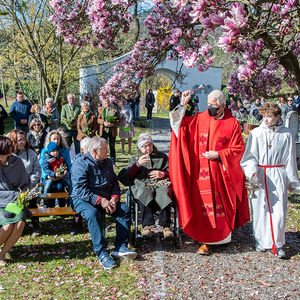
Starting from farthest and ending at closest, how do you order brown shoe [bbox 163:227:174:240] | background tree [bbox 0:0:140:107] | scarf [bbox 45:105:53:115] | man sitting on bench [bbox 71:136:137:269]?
1. background tree [bbox 0:0:140:107]
2. scarf [bbox 45:105:53:115]
3. brown shoe [bbox 163:227:174:240]
4. man sitting on bench [bbox 71:136:137:269]

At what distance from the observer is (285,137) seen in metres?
4.28

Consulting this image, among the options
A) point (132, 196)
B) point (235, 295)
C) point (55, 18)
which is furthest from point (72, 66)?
point (235, 295)

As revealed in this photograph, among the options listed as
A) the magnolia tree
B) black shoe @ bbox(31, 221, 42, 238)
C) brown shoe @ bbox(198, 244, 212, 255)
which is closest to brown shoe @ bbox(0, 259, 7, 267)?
black shoe @ bbox(31, 221, 42, 238)

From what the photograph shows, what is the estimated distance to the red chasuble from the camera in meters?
4.37

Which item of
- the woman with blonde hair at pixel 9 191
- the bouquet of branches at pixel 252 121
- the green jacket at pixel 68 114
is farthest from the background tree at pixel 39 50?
the bouquet of branches at pixel 252 121

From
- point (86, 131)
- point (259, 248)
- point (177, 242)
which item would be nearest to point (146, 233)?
point (177, 242)

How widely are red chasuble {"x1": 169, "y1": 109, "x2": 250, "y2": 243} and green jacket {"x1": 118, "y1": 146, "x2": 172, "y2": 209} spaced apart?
16 centimetres

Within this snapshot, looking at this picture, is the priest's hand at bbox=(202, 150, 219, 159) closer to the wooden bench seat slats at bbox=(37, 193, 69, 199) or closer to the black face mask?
the black face mask

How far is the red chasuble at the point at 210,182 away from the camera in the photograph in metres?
4.37

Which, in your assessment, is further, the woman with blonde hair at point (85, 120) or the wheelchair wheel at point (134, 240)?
the woman with blonde hair at point (85, 120)

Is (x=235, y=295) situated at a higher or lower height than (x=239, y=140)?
lower

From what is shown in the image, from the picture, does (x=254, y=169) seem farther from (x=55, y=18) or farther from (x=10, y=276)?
(x=55, y=18)

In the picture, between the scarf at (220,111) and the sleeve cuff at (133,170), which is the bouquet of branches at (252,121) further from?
the sleeve cuff at (133,170)

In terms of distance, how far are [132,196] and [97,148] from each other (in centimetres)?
91
